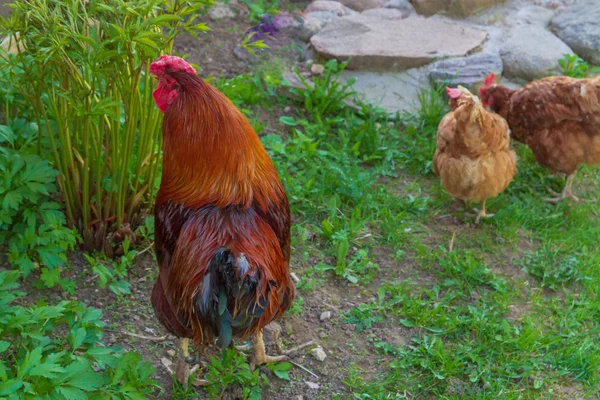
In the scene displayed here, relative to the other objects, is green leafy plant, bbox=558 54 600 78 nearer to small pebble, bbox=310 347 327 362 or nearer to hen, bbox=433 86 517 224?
hen, bbox=433 86 517 224

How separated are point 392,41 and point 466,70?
803 mm

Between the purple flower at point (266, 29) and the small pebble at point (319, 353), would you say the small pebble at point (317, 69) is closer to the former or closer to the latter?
the purple flower at point (266, 29)

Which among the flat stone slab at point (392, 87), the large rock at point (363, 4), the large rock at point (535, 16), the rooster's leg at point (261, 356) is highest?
the large rock at point (363, 4)

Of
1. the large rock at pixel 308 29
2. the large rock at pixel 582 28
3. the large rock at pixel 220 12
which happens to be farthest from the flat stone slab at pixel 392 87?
the large rock at pixel 582 28

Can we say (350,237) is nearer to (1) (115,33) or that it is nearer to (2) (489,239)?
(2) (489,239)

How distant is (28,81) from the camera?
11.0ft

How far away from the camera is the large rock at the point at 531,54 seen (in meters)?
6.11

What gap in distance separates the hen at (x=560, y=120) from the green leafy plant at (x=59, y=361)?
11.6ft

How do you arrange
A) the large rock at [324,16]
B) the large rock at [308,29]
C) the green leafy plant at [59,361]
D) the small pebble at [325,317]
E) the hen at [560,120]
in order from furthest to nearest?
the large rock at [324,16] → the large rock at [308,29] → the hen at [560,120] → the small pebble at [325,317] → the green leafy plant at [59,361]

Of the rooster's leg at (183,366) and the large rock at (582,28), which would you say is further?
the large rock at (582,28)

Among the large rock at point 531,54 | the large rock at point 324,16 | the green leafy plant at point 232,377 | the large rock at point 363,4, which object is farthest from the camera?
the large rock at point 363,4

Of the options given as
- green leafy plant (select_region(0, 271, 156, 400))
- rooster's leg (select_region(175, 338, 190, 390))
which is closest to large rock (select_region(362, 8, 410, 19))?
rooster's leg (select_region(175, 338, 190, 390))

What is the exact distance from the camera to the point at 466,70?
5941mm

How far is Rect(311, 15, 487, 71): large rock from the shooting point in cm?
607
